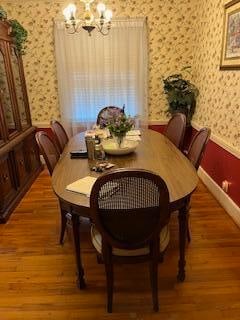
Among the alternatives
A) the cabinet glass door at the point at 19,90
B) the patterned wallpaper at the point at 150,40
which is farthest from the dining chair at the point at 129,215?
the patterned wallpaper at the point at 150,40

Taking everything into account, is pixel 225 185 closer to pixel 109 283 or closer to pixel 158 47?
pixel 109 283

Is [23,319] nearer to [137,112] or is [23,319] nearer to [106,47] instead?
[137,112]

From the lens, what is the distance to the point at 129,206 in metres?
1.44

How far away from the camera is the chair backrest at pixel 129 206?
4.43 feet

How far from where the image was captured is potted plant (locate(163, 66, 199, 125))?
12.6ft

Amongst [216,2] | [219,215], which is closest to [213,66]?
[216,2]

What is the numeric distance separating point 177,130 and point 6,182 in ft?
6.33

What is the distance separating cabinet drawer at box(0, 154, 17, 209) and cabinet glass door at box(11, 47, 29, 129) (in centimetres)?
81

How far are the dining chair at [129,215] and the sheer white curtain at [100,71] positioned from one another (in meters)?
2.82

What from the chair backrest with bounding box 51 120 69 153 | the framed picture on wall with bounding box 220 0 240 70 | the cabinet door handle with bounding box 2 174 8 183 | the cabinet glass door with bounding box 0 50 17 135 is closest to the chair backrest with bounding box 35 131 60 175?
the chair backrest with bounding box 51 120 69 153

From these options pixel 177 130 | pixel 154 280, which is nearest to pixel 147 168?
pixel 154 280

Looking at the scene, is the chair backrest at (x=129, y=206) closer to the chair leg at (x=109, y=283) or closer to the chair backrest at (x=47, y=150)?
the chair leg at (x=109, y=283)

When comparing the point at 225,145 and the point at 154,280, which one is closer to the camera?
the point at 154,280

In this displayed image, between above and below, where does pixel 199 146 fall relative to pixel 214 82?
below
